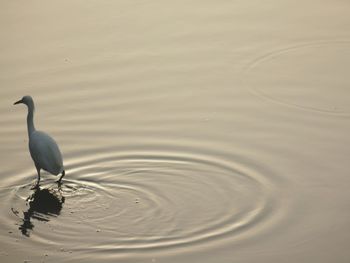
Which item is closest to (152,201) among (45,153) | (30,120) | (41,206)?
(41,206)

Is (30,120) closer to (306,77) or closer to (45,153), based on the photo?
(45,153)

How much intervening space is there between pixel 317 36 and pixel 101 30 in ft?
11.9

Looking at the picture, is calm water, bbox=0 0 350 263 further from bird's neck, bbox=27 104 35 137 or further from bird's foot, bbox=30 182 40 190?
bird's neck, bbox=27 104 35 137

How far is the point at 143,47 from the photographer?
14711 millimetres

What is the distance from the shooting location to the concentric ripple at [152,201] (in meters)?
9.51

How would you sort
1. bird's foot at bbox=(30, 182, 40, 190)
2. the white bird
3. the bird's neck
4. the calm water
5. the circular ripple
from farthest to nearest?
the circular ripple
the bird's neck
bird's foot at bbox=(30, 182, 40, 190)
the white bird
the calm water

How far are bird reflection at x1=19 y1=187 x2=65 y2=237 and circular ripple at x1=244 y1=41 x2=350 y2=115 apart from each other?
11.8 feet

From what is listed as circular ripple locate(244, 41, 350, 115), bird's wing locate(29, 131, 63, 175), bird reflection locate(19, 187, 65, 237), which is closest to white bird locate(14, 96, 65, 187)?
Answer: bird's wing locate(29, 131, 63, 175)

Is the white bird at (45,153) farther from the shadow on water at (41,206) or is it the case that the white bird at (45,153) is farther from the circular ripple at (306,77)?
the circular ripple at (306,77)

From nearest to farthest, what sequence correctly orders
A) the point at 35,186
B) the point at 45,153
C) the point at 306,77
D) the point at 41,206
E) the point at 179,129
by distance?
the point at 41,206
the point at 45,153
the point at 35,186
the point at 179,129
the point at 306,77

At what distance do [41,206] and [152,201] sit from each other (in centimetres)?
137

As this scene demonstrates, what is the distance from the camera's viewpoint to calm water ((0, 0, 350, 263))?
951cm

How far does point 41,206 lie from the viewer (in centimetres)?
1070

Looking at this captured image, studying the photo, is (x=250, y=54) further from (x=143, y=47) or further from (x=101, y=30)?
(x=101, y=30)
